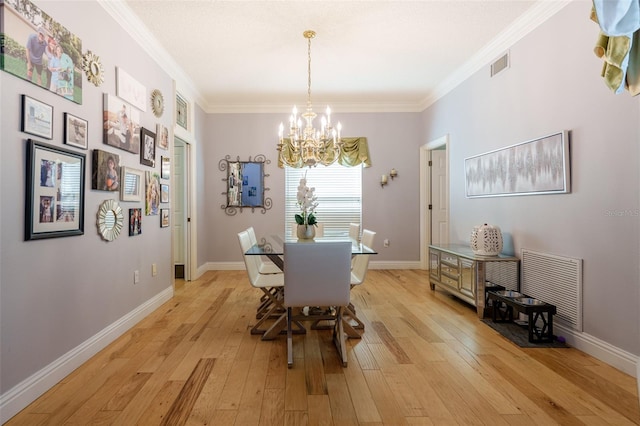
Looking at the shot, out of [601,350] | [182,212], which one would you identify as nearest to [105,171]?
[182,212]

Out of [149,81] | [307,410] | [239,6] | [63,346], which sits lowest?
[307,410]

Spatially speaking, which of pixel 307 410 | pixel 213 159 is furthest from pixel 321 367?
pixel 213 159

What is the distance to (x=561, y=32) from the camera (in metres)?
2.78

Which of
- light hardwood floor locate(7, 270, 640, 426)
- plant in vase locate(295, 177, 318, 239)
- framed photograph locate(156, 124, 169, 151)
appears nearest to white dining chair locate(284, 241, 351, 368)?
light hardwood floor locate(7, 270, 640, 426)

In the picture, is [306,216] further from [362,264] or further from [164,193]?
[164,193]

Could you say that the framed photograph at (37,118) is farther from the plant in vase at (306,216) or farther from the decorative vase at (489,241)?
the decorative vase at (489,241)

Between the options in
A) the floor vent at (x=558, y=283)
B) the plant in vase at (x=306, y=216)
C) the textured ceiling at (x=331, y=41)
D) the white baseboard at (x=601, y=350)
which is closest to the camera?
the white baseboard at (x=601, y=350)

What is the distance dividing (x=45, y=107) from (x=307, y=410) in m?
2.33

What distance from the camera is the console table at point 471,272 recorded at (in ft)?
10.9

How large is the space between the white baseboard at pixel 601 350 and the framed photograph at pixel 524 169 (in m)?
Result: 1.12

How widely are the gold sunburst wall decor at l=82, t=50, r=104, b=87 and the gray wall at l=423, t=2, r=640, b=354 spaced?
3.68 m

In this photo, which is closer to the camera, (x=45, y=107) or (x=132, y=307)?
(x=45, y=107)

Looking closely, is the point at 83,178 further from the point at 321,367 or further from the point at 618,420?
the point at 618,420

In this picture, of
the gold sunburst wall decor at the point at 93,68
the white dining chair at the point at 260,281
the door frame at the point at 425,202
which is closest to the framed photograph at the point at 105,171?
the gold sunburst wall decor at the point at 93,68
